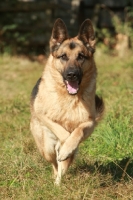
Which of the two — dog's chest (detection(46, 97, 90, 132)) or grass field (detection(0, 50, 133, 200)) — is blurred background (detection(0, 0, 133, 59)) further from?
dog's chest (detection(46, 97, 90, 132))

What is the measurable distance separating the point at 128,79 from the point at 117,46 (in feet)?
13.5

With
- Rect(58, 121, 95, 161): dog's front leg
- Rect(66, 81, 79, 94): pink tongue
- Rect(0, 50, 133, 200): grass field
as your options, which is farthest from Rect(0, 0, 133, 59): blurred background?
Rect(58, 121, 95, 161): dog's front leg

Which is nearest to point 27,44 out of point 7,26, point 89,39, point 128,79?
point 7,26

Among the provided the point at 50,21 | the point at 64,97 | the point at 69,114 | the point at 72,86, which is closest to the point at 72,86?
the point at 72,86

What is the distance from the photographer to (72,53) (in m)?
5.38

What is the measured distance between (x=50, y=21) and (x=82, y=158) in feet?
29.0

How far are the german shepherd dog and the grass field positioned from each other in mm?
310

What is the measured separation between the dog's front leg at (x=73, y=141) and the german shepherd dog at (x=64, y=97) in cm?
1

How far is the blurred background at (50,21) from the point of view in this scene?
13.0m

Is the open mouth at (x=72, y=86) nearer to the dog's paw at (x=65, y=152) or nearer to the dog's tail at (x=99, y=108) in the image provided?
the dog's tail at (x=99, y=108)

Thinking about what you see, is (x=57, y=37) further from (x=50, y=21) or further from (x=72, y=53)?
(x=50, y=21)

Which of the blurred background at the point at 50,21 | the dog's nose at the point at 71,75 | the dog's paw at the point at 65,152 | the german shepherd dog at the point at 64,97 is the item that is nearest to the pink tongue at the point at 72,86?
the german shepherd dog at the point at 64,97

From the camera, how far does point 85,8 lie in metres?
14.8

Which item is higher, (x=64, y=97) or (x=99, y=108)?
(x=64, y=97)
